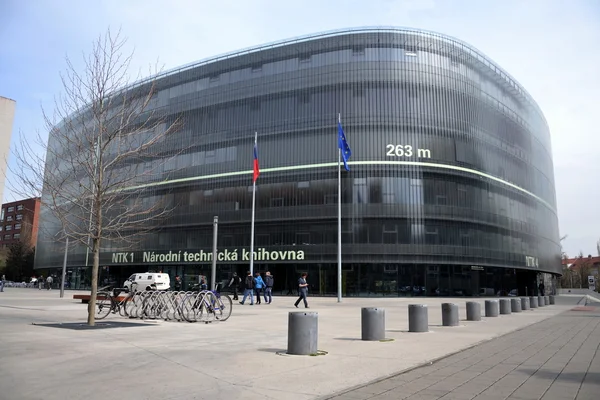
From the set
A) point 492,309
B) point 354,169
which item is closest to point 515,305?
point 492,309

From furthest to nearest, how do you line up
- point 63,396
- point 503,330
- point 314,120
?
point 314,120, point 503,330, point 63,396

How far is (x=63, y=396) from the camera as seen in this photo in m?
5.63

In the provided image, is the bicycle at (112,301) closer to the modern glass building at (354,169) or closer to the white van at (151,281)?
the white van at (151,281)

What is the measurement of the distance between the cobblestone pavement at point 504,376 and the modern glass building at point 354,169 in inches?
1280

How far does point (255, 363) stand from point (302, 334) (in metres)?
1.32

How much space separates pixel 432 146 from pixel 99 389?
4233cm

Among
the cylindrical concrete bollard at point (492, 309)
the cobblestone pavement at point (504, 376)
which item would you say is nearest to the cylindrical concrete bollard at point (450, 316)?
the cobblestone pavement at point (504, 376)

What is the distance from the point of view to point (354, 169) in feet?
145

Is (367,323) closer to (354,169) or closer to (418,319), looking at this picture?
(418,319)

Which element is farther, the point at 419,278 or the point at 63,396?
the point at 419,278

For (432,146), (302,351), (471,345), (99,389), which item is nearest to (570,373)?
(471,345)

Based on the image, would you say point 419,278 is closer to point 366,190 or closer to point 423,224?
point 423,224

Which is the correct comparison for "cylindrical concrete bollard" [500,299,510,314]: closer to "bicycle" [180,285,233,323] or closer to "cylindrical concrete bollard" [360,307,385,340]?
"cylindrical concrete bollard" [360,307,385,340]

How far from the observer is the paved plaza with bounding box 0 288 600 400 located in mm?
6113
